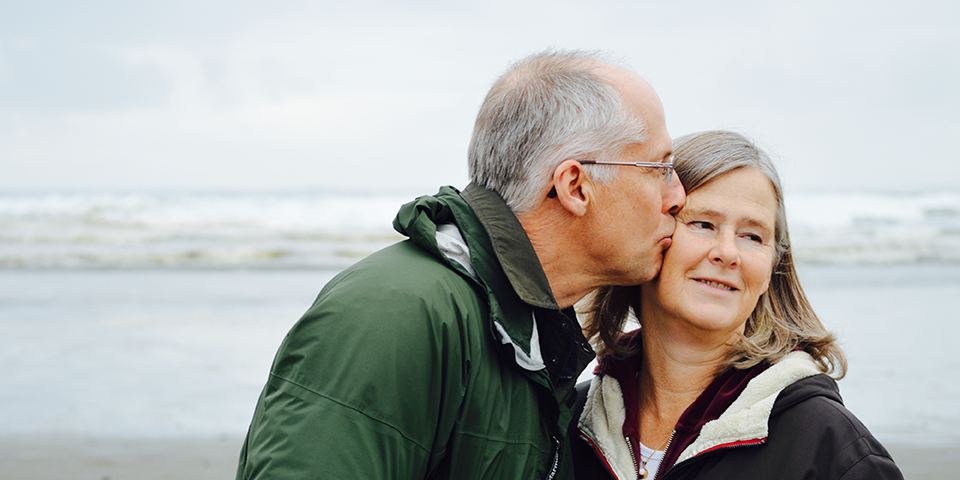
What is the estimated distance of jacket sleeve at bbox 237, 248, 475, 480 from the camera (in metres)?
1.62

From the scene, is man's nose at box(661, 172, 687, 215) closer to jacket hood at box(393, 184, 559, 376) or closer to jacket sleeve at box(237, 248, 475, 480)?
jacket hood at box(393, 184, 559, 376)

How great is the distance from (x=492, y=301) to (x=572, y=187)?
47cm

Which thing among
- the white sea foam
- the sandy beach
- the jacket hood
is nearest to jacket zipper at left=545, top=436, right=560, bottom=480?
the jacket hood

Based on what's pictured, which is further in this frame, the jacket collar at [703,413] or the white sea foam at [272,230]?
the white sea foam at [272,230]

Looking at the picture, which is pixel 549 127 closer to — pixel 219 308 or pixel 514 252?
pixel 514 252

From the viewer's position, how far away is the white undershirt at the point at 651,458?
92.8 inches

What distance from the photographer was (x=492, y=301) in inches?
77.2

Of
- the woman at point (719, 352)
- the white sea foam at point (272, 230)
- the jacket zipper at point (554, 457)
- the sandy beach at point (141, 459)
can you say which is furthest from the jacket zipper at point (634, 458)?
the white sea foam at point (272, 230)

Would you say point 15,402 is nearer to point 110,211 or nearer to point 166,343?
point 166,343

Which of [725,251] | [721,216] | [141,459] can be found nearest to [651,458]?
[725,251]

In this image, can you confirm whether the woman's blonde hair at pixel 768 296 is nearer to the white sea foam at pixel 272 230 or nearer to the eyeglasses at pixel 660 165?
the eyeglasses at pixel 660 165

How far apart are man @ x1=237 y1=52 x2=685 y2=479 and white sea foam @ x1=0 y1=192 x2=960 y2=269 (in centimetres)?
1314

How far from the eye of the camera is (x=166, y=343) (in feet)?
29.0

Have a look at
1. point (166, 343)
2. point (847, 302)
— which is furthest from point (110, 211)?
point (847, 302)
